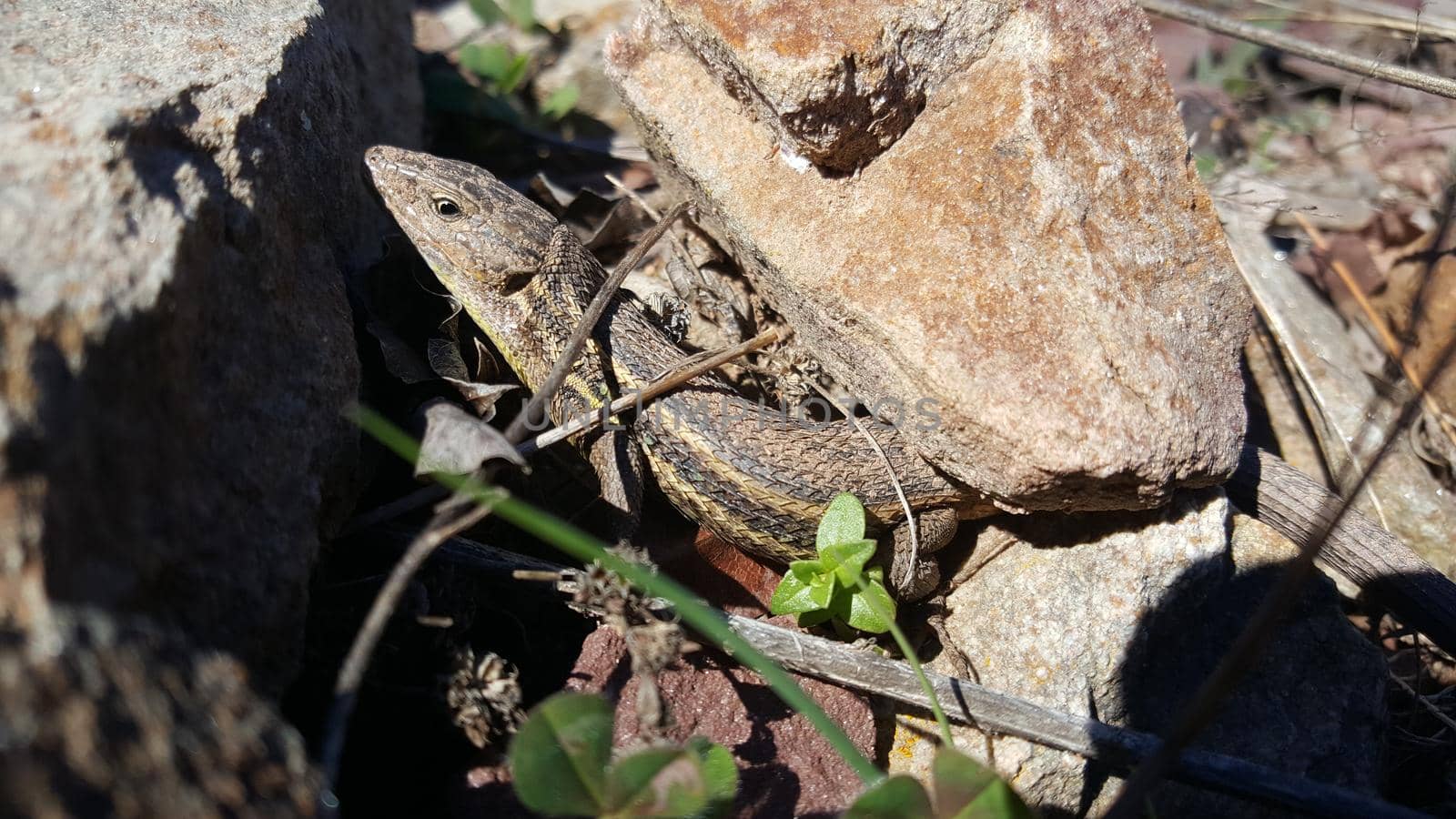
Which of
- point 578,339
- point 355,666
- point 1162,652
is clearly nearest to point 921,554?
point 1162,652

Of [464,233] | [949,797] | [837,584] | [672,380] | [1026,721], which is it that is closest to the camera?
[949,797]

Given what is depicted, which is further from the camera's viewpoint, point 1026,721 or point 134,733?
point 1026,721

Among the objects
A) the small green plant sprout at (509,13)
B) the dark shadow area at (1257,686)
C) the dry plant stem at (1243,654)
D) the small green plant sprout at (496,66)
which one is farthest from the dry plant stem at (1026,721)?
the small green plant sprout at (509,13)

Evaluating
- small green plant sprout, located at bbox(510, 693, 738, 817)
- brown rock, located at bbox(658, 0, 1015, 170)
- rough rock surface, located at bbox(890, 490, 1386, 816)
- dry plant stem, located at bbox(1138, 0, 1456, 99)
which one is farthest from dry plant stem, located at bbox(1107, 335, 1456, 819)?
dry plant stem, located at bbox(1138, 0, 1456, 99)

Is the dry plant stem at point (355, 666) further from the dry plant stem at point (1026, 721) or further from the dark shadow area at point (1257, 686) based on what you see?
the dark shadow area at point (1257, 686)

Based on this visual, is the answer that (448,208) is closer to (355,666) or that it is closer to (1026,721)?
(355,666)

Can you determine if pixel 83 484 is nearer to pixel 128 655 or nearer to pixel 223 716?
pixel 128 655
